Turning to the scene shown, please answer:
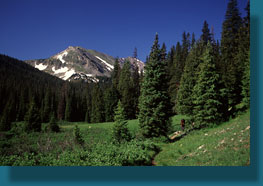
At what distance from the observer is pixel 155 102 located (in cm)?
1049

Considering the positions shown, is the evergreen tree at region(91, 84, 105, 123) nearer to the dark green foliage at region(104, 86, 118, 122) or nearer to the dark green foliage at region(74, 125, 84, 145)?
the dark green foliage at region(104, 86, 118, 122)

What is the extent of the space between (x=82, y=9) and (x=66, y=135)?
5.01m

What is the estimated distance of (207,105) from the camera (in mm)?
10516

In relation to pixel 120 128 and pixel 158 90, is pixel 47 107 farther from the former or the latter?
pixel 158 90

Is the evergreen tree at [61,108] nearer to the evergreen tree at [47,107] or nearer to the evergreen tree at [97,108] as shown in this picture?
the evergreen tree at [47,107]

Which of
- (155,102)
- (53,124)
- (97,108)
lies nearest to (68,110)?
(53,124)

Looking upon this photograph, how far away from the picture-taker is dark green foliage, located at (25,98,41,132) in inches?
221

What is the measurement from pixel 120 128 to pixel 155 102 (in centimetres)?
311

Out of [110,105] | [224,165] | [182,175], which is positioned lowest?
[182,175]

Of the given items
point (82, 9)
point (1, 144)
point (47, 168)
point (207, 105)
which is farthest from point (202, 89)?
point (1, 144)

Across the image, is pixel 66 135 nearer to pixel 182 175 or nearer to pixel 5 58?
pixel 5 58

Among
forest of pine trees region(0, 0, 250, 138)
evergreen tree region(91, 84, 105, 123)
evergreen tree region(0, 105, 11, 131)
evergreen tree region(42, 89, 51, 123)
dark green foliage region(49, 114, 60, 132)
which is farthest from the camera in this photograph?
evergreen tree region(91, 84, 105, 123)

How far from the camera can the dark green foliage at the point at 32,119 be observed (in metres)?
5.60

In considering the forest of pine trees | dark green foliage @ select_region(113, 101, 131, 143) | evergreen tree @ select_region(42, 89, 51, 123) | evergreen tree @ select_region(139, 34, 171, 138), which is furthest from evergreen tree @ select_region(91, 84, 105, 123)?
evergreen tree @ select_region(139, 34, 171, 138)
